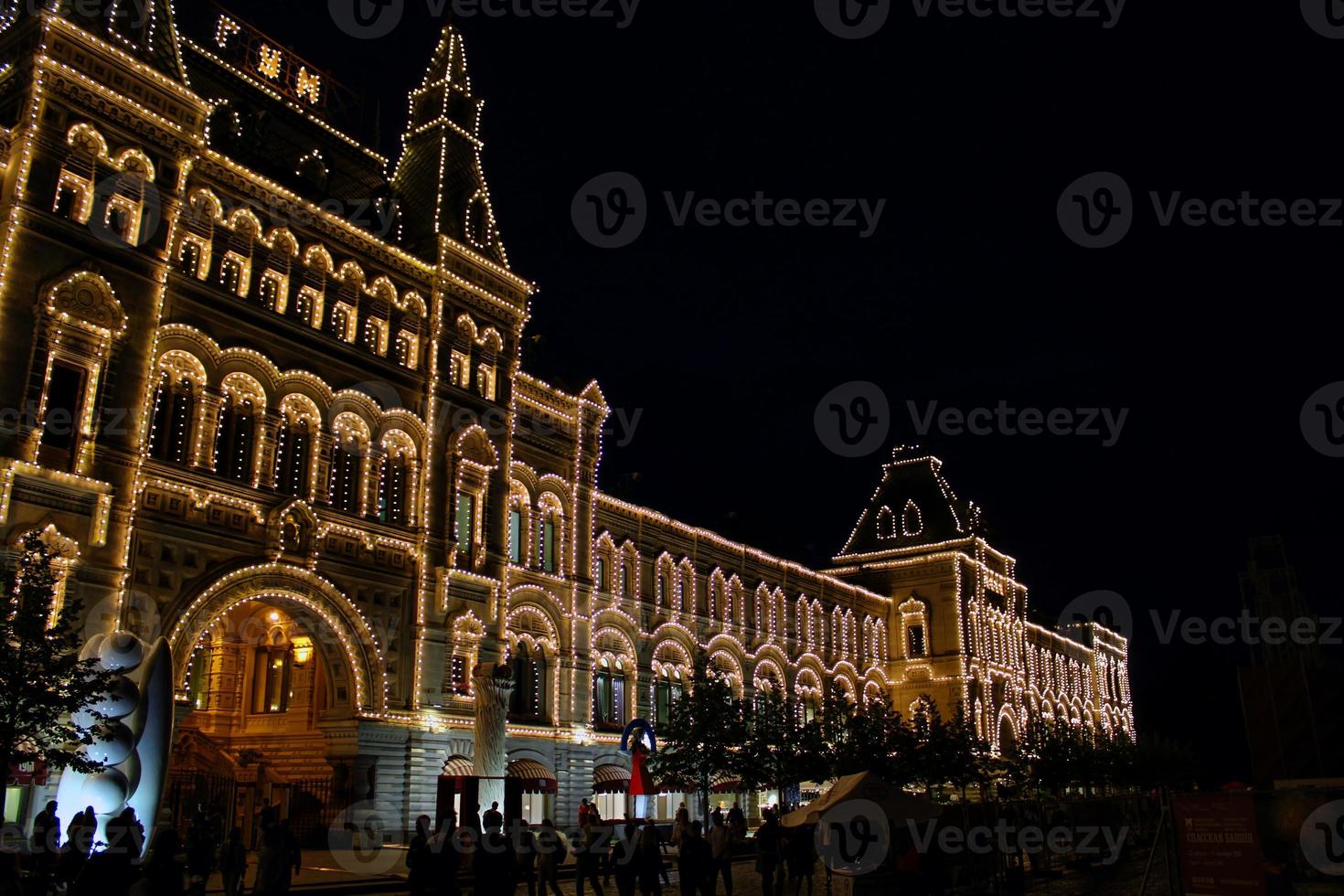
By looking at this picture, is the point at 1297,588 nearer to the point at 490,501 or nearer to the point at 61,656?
the point at 490,501

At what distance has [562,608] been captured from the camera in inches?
1670

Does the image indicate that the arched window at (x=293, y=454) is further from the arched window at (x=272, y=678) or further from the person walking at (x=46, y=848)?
the person walking at (x=46, y=848)

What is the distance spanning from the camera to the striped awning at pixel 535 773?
1503 inches

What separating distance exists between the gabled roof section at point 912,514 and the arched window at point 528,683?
36.0 metres

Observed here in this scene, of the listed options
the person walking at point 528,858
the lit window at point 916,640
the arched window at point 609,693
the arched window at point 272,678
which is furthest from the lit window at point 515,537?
the lit window at point 916,640

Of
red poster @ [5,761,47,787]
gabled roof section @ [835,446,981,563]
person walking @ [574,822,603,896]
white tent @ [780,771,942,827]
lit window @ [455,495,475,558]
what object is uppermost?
gabled roof section @ [835,446,981,563]

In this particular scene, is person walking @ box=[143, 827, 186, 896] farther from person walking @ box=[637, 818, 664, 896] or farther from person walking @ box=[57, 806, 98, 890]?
person walking @ box=[637, 818, 664, 896]

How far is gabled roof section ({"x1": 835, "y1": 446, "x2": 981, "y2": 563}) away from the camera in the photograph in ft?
238

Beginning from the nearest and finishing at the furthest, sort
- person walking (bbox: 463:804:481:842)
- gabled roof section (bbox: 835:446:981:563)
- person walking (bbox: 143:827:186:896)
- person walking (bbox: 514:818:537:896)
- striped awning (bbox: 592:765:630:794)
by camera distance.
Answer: person walking (bbox: 143:827:186:896), person walking (bbox: 514:818:537:896), person walking (bbox: 463:804:481:842), striped awning (bbox: 592:765:630:794), gabled roof section (bbox: 835:446:981:563)

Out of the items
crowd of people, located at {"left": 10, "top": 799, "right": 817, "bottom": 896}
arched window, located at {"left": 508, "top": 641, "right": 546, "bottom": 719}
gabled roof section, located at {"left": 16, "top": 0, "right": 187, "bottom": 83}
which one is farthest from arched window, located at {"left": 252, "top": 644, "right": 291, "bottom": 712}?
gabled roof section, located at {"left": 16, "top": 0, "right": 187, "bottom": 83}

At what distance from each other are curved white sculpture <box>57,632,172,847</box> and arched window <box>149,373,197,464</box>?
21.2 ft

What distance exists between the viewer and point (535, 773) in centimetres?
3934

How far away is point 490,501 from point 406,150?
1313 cm

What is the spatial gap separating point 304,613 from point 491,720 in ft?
20.2
